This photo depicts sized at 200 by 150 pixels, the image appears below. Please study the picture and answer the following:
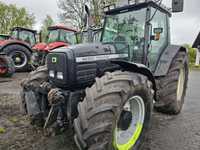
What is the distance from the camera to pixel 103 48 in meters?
3.28

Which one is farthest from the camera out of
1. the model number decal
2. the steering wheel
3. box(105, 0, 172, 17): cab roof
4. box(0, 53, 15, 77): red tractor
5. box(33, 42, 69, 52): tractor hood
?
box(33, 42, 69, 52): tractor hood

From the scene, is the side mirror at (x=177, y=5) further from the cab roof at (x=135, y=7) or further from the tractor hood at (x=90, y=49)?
the tractor hood at (x=90, y=49)

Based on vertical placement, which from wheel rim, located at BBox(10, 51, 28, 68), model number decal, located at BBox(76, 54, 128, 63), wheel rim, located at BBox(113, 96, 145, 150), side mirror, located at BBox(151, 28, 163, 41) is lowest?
wheel rim, located at BBox(113, 96, 145, 150)

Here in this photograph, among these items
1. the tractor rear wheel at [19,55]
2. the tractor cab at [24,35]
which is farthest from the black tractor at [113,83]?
the tractor cab at [24,35]

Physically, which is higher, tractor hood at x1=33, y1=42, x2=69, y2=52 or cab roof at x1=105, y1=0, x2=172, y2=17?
cab roof at x1=105, y1=0, x2=172, y2=17

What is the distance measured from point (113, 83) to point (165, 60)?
84.5 inches

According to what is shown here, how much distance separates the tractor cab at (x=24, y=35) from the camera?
496 inches

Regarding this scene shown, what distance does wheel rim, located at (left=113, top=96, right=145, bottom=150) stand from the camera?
2.89m

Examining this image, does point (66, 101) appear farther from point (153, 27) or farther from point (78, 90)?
point (153, 27)

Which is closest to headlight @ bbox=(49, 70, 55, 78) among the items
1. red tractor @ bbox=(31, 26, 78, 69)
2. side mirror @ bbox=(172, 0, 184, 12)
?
side mirror @ bbox=(172, 0, 184, 12)

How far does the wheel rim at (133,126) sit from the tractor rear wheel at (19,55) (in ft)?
30.4

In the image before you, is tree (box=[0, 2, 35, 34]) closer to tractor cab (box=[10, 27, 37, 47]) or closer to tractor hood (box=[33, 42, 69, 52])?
tractor cab (box=[10, 27, 37, 47])

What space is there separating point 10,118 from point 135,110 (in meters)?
2.47

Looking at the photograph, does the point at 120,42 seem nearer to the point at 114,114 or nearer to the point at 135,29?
the point at 135,29
